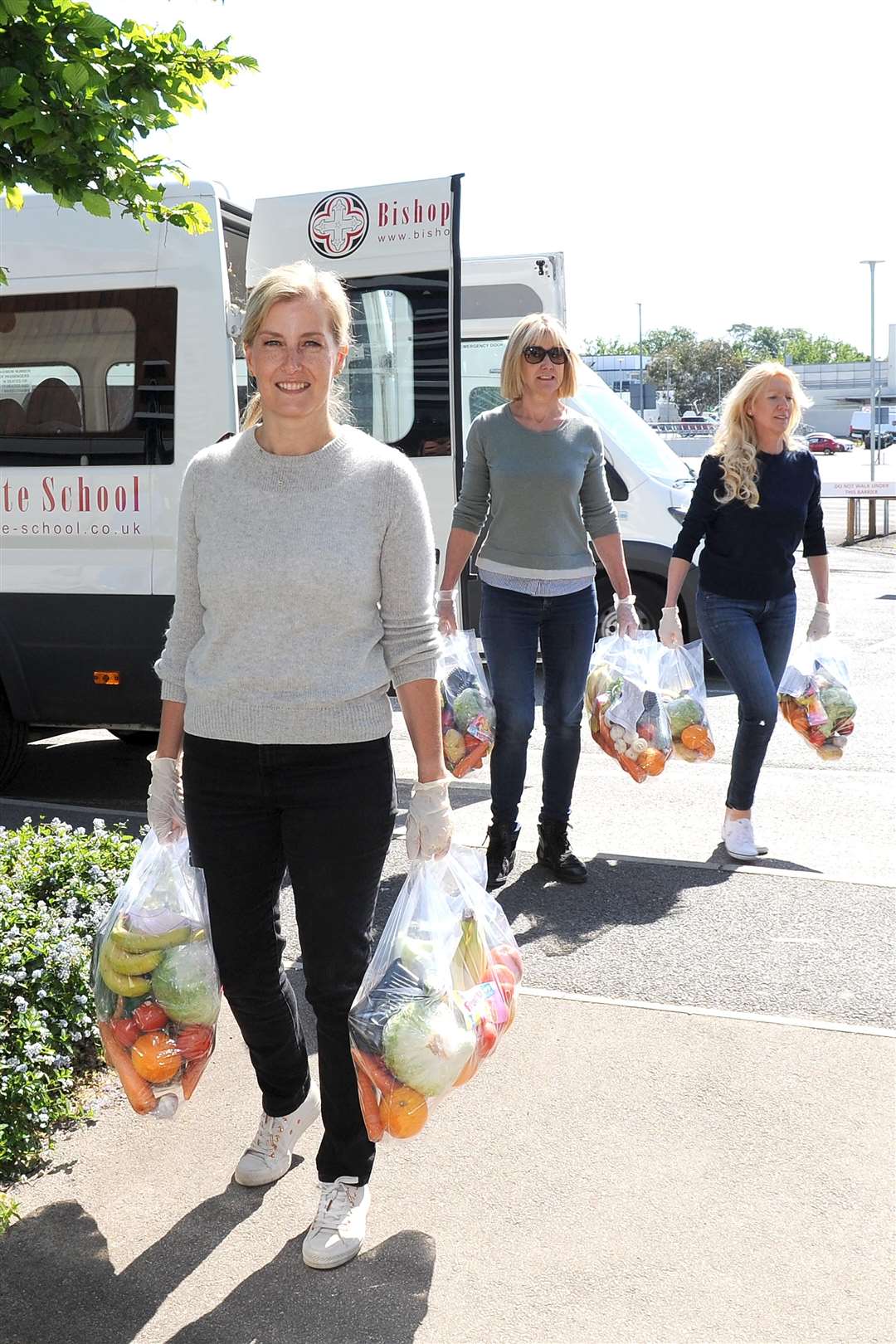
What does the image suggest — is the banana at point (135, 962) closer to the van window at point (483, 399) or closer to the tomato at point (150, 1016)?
the tomato at point (150, 1016)

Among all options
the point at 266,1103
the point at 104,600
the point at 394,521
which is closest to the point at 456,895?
the point at 266,1103

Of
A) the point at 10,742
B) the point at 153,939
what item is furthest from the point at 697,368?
the point at 153,939

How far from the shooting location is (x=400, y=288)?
7.04 meters

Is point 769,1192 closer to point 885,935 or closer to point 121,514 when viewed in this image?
point 885,935

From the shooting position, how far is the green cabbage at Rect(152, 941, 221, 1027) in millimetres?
3018

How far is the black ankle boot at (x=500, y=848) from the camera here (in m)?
5.25

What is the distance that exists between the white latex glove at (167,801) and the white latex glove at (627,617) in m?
2.58

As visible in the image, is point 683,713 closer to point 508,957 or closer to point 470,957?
point 508,957

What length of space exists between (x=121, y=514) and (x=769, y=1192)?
14.2ft

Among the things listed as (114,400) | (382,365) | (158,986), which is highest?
(382,365)

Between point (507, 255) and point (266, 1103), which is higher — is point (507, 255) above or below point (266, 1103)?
above

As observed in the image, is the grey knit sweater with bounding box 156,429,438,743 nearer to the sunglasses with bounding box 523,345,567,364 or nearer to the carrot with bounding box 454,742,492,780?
the sunglasses with bounding box 523,345,567,364

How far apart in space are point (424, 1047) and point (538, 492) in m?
2.63

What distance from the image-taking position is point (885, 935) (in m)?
4.62
